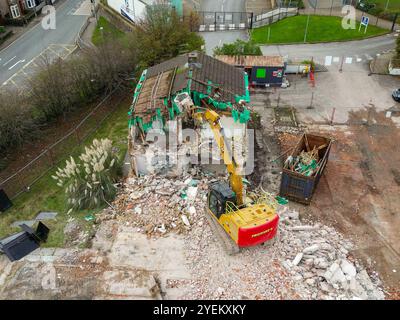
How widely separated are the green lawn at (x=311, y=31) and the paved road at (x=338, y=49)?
103 centimetres

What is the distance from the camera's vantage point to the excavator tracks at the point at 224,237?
16016mm

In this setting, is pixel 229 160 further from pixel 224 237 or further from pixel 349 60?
pixel 349 60

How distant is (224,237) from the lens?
648 inches

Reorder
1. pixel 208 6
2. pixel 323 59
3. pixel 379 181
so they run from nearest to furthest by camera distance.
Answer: pixel 379 181 → pixel 323 59 → pixel 208 6

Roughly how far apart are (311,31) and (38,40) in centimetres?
2607

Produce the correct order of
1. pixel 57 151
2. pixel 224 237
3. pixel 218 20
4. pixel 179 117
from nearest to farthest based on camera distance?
1. pixel 224 237
2. pixel 179 117
3. pixel 57 151
4. pixel 218 20

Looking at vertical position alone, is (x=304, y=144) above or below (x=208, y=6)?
below

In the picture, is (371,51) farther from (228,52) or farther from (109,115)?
(109,115)

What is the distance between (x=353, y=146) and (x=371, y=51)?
15.1 m

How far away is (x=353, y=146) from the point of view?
76.8 feet

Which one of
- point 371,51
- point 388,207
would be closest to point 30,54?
point 371,51

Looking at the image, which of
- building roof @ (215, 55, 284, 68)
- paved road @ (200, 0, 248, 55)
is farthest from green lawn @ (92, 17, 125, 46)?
building roof @ (215, 55, 284, 68)

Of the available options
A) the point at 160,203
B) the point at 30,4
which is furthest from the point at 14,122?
the point at 30,4

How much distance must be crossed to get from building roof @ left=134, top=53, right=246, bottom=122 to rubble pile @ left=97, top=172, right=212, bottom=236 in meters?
3.32
